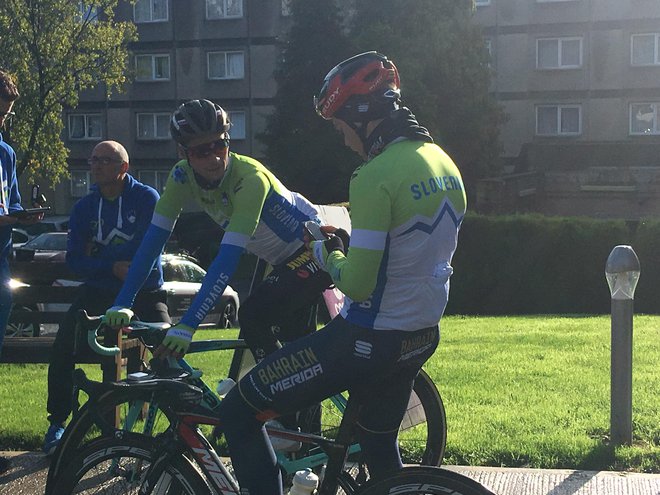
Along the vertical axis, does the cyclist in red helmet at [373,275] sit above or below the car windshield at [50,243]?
above

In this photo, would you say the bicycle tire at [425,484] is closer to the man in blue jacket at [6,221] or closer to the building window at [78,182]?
the man in blue jacket at [6,221]

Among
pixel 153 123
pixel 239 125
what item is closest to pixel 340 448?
pixel 239 125

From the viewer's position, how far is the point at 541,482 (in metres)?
4.96

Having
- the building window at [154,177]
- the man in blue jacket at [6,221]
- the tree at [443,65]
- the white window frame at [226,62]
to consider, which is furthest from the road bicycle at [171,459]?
the building window at [154,177]

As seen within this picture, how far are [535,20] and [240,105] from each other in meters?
14.0

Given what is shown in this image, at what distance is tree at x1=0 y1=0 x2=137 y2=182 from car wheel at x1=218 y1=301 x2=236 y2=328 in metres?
12.0

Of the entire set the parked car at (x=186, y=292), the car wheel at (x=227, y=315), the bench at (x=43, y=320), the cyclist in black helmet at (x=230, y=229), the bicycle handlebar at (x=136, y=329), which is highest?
the cyclist in black helmet at (x=230, y=229)

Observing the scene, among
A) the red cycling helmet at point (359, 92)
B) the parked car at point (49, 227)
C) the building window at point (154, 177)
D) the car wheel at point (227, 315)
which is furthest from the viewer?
the building window at point (154, 177)

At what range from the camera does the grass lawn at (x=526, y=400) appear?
5.48 m

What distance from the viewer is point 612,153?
37.6 meters

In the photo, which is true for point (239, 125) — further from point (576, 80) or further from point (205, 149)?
point (205, 149)

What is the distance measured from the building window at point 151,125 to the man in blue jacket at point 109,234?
1569 inches

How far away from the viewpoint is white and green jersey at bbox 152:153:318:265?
3967mm

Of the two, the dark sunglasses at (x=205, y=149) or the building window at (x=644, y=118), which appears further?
the building window at (x=644, y=118)
